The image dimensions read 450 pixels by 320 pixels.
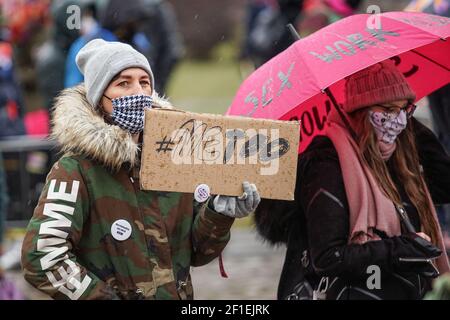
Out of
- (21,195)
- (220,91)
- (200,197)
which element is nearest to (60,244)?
(200,197)

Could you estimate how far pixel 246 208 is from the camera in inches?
160

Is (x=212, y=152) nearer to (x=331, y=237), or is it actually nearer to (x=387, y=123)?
(x=331, y=237)

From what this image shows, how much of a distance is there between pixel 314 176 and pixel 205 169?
77cm

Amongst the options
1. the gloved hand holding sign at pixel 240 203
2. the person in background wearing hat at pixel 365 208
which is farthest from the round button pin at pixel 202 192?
the person in background wearing hat at pixel 365 208

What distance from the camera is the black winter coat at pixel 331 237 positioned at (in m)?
4.45

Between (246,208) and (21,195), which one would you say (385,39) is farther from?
(21,195)

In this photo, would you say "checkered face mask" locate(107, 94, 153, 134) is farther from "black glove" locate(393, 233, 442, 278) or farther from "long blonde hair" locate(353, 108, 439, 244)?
"black glove" locate(393, 233, 442, 278)

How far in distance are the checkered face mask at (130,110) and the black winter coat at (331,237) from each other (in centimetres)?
87

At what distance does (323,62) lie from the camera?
462 centimetres

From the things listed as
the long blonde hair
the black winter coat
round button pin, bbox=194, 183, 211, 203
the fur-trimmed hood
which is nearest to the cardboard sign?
round button pin, bbox=194, 183, 211, 203

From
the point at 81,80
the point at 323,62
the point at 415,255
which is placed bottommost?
the point at 415,255

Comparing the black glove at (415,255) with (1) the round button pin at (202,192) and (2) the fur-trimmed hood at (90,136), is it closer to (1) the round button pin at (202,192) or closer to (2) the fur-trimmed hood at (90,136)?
(1) the round button pin at (202,192)

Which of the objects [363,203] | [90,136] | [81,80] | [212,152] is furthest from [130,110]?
[81,80]

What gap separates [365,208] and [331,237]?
0.19 meters
